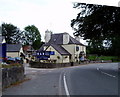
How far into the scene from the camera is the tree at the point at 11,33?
15.0ft

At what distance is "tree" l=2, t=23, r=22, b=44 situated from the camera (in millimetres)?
4581

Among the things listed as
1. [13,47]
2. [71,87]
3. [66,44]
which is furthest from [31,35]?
[66,44]

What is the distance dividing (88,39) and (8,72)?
695 centimetres

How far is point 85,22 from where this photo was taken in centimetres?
1068

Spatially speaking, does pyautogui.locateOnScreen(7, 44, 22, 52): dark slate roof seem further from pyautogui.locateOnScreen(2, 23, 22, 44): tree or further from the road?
the road

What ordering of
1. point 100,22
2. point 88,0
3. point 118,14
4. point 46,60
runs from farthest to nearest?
point 46,60 < point 100,22 < point 118,14 < point 88,0

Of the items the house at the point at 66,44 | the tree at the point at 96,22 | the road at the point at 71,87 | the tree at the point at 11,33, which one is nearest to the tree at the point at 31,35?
the tree at the point at 11,33

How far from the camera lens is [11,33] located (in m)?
4.93

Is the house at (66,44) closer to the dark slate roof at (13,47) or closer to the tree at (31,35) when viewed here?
the tree at (31,35)

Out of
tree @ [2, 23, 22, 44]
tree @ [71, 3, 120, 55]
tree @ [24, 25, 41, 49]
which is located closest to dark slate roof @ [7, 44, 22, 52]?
tree @ [2, 23, 22, 44]

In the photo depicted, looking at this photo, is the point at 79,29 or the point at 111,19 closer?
the point at 111,19

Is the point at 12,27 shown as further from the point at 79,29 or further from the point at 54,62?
the point at 54,62

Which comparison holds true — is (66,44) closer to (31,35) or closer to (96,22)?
(96,22)

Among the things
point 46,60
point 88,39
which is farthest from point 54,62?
point 88,39
